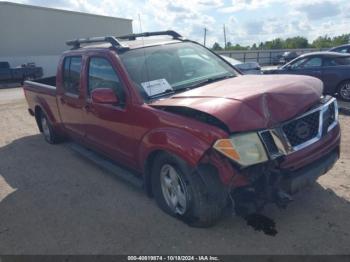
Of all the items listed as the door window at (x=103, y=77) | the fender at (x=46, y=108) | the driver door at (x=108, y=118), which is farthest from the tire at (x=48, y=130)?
the door window at (x=103, y=77)

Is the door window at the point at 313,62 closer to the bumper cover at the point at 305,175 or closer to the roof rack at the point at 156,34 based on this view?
the roof rack at the point at 156,34

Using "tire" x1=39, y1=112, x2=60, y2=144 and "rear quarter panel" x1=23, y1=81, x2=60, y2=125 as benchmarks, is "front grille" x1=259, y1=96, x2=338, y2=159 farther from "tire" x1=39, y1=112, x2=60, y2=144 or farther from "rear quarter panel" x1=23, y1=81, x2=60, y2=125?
"tire" x1=39, y1=112, x2=60, y2=144

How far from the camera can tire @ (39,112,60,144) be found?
6.88 metres

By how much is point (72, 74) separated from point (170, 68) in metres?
1.94

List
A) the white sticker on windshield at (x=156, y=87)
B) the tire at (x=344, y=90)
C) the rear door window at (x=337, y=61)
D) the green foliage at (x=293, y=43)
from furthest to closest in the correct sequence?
the green foliage at (x=293, y=43), the rear door window at (x=337, y=61), the tire at (x=344, y=90), the white sticker on windshield at (x=156, y=87)

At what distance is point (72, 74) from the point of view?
5441 millimetres

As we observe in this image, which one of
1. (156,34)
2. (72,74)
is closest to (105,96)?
(72,74)

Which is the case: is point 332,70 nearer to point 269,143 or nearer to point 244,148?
point 269,143

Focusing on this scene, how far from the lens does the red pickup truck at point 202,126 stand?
3029 millimetres

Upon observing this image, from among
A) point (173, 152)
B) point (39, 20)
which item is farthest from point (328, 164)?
point (39, 20)

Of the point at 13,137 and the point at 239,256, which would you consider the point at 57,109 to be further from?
the point at 239,256

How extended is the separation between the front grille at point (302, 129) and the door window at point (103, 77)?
1886mm

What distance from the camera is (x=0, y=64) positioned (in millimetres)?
24516

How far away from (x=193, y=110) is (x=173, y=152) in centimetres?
44
